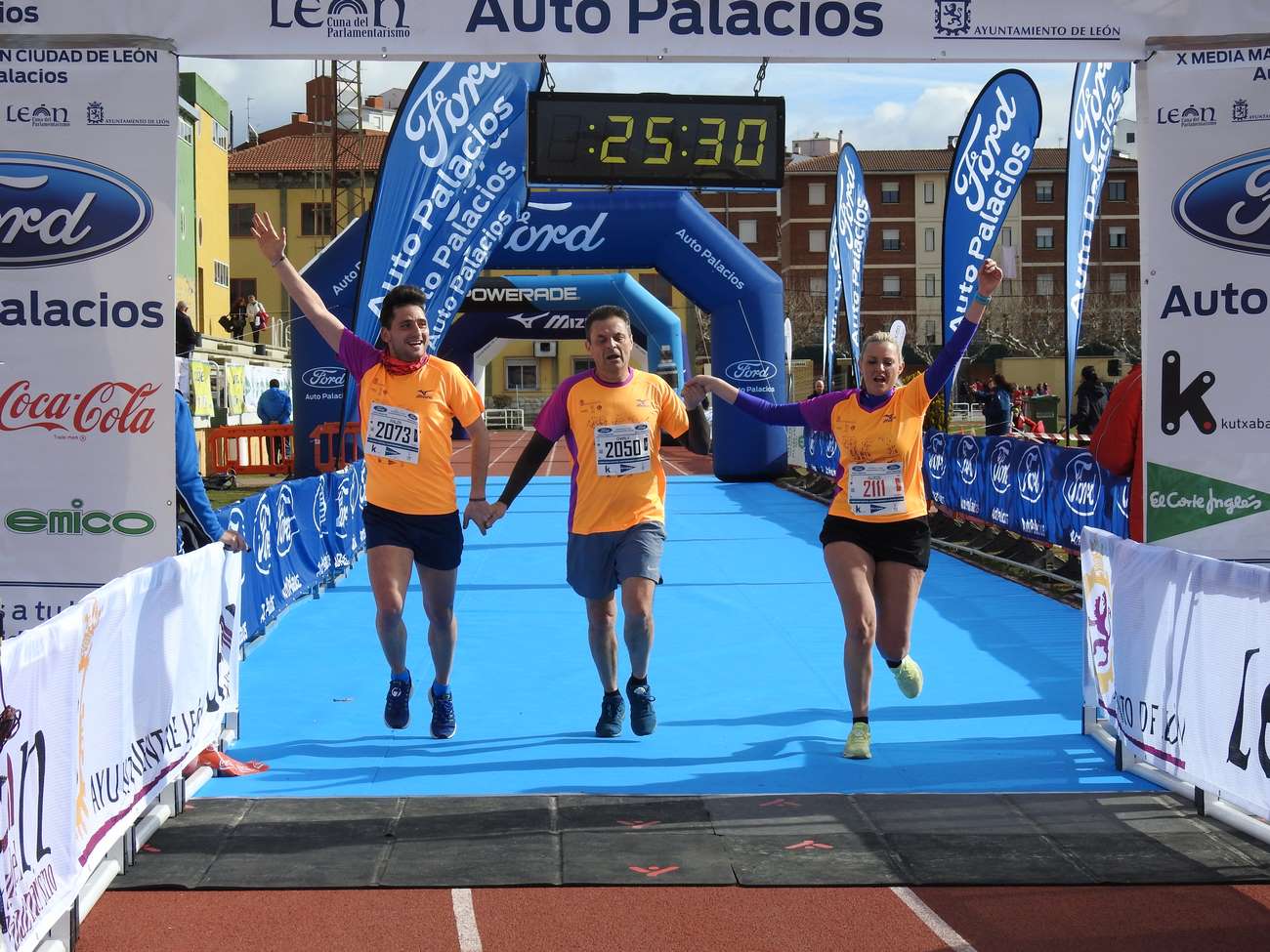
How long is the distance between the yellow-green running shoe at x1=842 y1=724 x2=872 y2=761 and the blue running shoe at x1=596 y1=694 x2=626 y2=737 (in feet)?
3.61

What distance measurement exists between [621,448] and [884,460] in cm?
119

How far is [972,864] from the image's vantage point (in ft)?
15.8

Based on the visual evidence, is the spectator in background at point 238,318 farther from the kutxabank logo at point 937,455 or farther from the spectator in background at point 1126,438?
the spectator in background at point 1126,438

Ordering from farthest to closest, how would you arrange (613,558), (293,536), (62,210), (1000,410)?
(1000,410) → (293,536) → (613,558) → (62,210)

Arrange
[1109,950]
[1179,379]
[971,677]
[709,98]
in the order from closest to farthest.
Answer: [1109,950] → [1179,379] → [709,98] → [971,677]

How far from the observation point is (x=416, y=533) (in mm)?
6383

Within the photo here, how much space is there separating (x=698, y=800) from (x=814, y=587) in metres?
6.66

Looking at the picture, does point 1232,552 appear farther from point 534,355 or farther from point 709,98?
point 534,355

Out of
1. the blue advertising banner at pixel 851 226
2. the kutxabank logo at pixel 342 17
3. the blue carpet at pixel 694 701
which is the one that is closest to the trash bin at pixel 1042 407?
the blue advertising banner at pixel 851 226

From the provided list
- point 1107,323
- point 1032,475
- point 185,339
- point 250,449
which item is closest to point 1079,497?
point 1032,475

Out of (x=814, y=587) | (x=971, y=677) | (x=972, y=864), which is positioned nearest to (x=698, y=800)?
(x=972, y=864)

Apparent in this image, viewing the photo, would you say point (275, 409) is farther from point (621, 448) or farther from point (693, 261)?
point (621, 448)

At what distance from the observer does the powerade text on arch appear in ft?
20.3

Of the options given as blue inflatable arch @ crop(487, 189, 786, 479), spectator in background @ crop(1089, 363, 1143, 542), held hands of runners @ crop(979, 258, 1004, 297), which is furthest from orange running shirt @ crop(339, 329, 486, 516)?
blue inflatable arch @ crop(487, 189, 786, 479)
